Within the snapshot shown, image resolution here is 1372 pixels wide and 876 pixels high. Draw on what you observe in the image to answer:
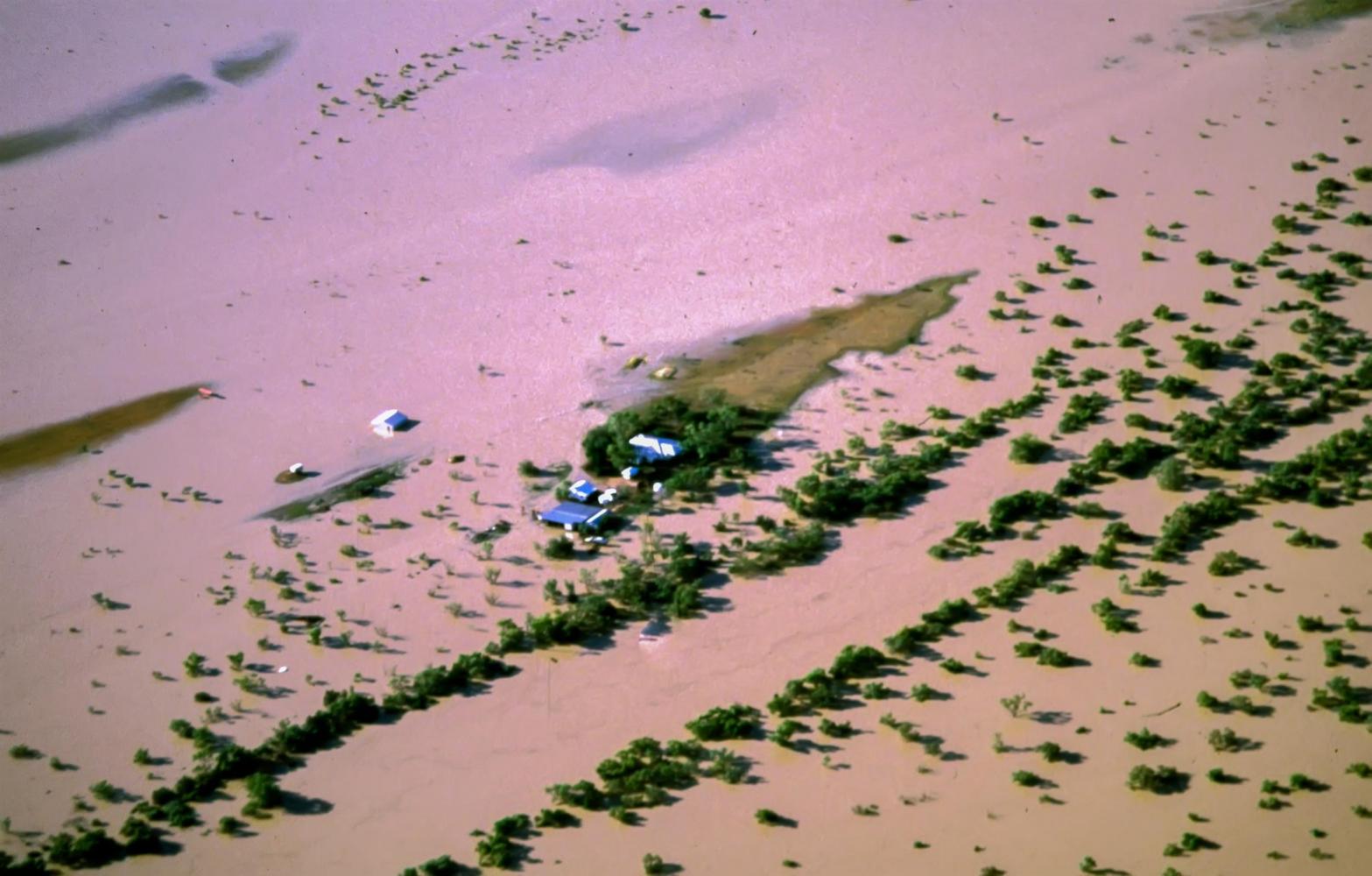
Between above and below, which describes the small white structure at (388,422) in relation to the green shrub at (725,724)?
above

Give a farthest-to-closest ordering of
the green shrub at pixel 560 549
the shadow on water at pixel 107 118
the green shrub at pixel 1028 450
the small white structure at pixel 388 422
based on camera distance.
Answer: the shadow on water at pixel 107 118, the small white structure at pixel 388 422, the green shrub at pixel 1028 450, the green shrub at pixel 560 549

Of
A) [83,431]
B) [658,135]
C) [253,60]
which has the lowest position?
[83,431]

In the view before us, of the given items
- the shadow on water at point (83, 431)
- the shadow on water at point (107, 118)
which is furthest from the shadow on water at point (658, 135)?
the shadow on water at point (83, 431)

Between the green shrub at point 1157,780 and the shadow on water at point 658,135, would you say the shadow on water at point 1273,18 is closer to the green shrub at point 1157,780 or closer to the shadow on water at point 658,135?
the shadow on water at point 658,135

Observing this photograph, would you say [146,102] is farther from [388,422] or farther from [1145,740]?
[1145,740]

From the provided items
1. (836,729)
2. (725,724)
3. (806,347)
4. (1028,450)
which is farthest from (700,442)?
(836,729)
